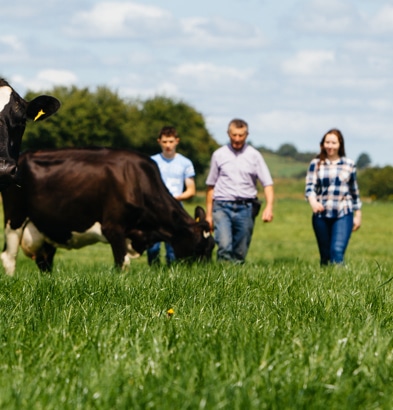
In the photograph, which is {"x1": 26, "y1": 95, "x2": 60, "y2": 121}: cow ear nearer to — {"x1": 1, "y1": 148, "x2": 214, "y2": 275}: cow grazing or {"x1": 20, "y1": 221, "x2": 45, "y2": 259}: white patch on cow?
{"x1": 1, "y1": 148, "x2": 214, "y2": 275}: cow grazing

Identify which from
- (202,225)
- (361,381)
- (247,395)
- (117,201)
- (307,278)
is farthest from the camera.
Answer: (202,225)

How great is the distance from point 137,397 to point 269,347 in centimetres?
88

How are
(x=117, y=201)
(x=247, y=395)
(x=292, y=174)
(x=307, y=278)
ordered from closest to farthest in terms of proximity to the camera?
(x=247, y=395)
(x=307, y=278)
(x=117, y=201)
(x=292, y=174)

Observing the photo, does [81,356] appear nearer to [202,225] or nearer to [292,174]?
[202,225]

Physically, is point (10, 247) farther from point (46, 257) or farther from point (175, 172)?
point (175, 172)

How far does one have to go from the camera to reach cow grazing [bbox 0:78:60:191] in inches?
245

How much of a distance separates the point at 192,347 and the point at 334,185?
7.06 meters

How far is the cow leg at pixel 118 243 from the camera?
1009 centimetres

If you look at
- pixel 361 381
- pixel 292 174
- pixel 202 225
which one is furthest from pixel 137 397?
pixel 292 174

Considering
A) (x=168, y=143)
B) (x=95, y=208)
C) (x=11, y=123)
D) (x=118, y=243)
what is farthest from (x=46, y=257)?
(x=11, y=123)

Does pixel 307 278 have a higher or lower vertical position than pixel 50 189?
lower

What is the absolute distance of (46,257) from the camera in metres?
11.1

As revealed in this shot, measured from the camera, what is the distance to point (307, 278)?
737 cm

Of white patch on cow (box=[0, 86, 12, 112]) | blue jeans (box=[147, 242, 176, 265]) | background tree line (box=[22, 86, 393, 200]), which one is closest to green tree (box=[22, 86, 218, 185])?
background tree line (box=[22, 86, 393, 200])
